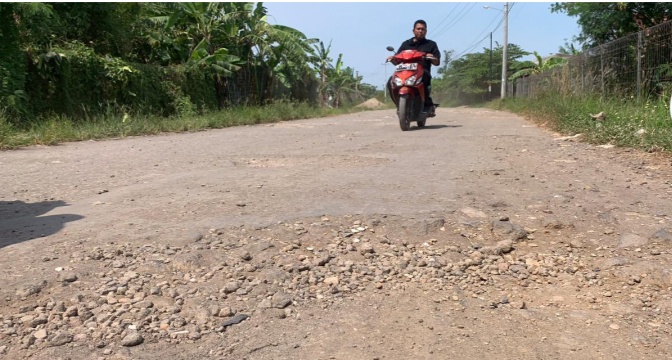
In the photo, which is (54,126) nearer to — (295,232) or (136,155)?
(136,155)

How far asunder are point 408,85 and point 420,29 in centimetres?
104

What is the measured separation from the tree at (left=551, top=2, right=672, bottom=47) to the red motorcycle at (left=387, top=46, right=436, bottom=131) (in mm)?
7253

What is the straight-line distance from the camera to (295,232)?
274 centimetres

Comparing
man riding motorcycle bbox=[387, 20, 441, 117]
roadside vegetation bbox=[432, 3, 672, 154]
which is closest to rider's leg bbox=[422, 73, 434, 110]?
man riding motorcycle bbox=[387, 20, 441, 117]

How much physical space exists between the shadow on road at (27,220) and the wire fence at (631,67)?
274 inches

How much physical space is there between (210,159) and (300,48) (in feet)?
43.6

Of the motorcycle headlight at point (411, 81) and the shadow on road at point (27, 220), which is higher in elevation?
the motorcycle headlight at point (411, 81)

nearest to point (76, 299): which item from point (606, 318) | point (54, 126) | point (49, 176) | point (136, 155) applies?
point (606, 318)

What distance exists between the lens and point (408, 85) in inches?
310

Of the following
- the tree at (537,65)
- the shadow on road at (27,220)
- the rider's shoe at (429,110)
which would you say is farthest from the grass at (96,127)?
the tree at (537,65)

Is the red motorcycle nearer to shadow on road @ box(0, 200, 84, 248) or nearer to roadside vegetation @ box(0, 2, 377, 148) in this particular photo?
roadside vegetation @ box(0, 2, 377, 148)

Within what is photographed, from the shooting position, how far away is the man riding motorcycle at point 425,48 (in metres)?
8.17

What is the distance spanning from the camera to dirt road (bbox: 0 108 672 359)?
1.78 metres

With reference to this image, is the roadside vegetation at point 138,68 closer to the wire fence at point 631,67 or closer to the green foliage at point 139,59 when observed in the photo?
the green foliage at point 139,59
